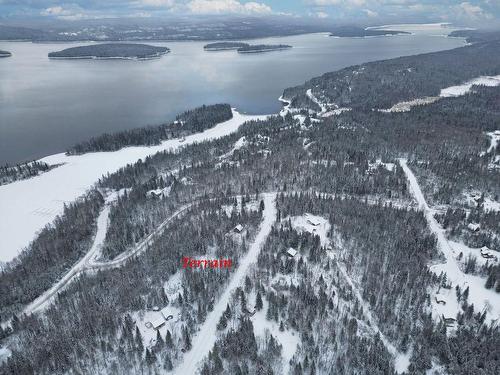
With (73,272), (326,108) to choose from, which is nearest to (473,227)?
(73,272)

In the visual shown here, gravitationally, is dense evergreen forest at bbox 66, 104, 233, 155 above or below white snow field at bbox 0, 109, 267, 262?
above

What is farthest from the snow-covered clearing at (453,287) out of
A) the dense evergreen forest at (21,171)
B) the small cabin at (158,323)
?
the dense evergreen forest at (21,171)

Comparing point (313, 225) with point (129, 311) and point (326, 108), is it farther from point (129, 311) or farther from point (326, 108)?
point (326, 108)

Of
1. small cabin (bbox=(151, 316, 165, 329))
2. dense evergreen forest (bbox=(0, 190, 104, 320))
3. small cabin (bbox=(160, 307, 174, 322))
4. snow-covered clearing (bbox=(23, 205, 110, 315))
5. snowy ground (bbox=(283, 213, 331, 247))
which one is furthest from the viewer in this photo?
snowy ground (bbox=(283, 213, 331, 247))

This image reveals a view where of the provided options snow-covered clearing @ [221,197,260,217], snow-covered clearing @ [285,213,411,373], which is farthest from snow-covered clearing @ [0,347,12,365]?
snow-covered clearing @ [285,213,411,373]

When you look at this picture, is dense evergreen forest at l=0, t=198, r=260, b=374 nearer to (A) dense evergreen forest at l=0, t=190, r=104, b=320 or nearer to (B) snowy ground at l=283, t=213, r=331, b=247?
(A) dense evergreen forest at l=0, t=190, r=104, b=320

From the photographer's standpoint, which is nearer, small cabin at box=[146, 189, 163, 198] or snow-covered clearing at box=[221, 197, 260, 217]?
snow-covered clearing at box=[221, 197, 260, 217]

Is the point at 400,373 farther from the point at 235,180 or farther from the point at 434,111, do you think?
the point at 434,111
